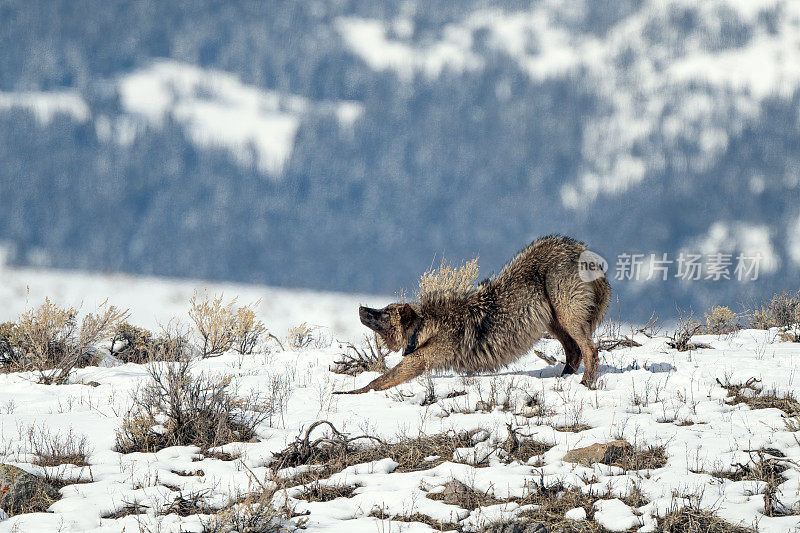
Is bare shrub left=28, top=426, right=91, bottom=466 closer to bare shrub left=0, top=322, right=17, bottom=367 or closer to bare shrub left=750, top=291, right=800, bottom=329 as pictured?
bare shrub left=0, top=322, right=17, bottom=367

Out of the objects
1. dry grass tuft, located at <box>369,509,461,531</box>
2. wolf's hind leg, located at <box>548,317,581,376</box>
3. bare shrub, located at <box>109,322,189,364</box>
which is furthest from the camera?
bare shrub, located at <box>109,322,189,364</box>

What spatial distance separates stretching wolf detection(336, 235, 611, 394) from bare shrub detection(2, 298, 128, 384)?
17.9 ft

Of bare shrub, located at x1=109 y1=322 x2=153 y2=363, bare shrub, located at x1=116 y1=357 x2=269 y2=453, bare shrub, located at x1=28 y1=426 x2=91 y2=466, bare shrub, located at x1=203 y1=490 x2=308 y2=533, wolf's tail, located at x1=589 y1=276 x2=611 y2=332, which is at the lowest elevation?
bare shrub, located at x1=28 y1=426 x2=91 y2=466

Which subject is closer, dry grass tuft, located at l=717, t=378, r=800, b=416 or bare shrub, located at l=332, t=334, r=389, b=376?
dry grass tuft, located at l=717, t=378, r=800, b=416

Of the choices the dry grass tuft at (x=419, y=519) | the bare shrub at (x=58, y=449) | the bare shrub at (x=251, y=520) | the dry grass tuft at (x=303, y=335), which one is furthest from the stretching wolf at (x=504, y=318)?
the dry grass tuft at (x=303, y=335)

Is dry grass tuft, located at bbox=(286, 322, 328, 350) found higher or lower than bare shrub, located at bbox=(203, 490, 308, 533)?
higher

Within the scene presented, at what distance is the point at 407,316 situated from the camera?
793 cm

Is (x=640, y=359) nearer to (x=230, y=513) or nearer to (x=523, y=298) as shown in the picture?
(x=523, y=298)

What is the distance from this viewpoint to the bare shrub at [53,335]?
10.4m

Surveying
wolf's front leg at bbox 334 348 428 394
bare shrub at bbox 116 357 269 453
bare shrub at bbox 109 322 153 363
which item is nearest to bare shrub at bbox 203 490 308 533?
bare shrub at bbox 116 357 269 453

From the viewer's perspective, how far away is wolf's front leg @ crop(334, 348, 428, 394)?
7.46 meters

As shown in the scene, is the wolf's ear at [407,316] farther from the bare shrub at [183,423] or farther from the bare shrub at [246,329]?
the bare shrub at [246,329]

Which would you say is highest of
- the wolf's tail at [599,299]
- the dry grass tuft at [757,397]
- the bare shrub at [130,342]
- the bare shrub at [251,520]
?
the wolf's tail at [599,299]

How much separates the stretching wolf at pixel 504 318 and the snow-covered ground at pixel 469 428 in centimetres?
31
